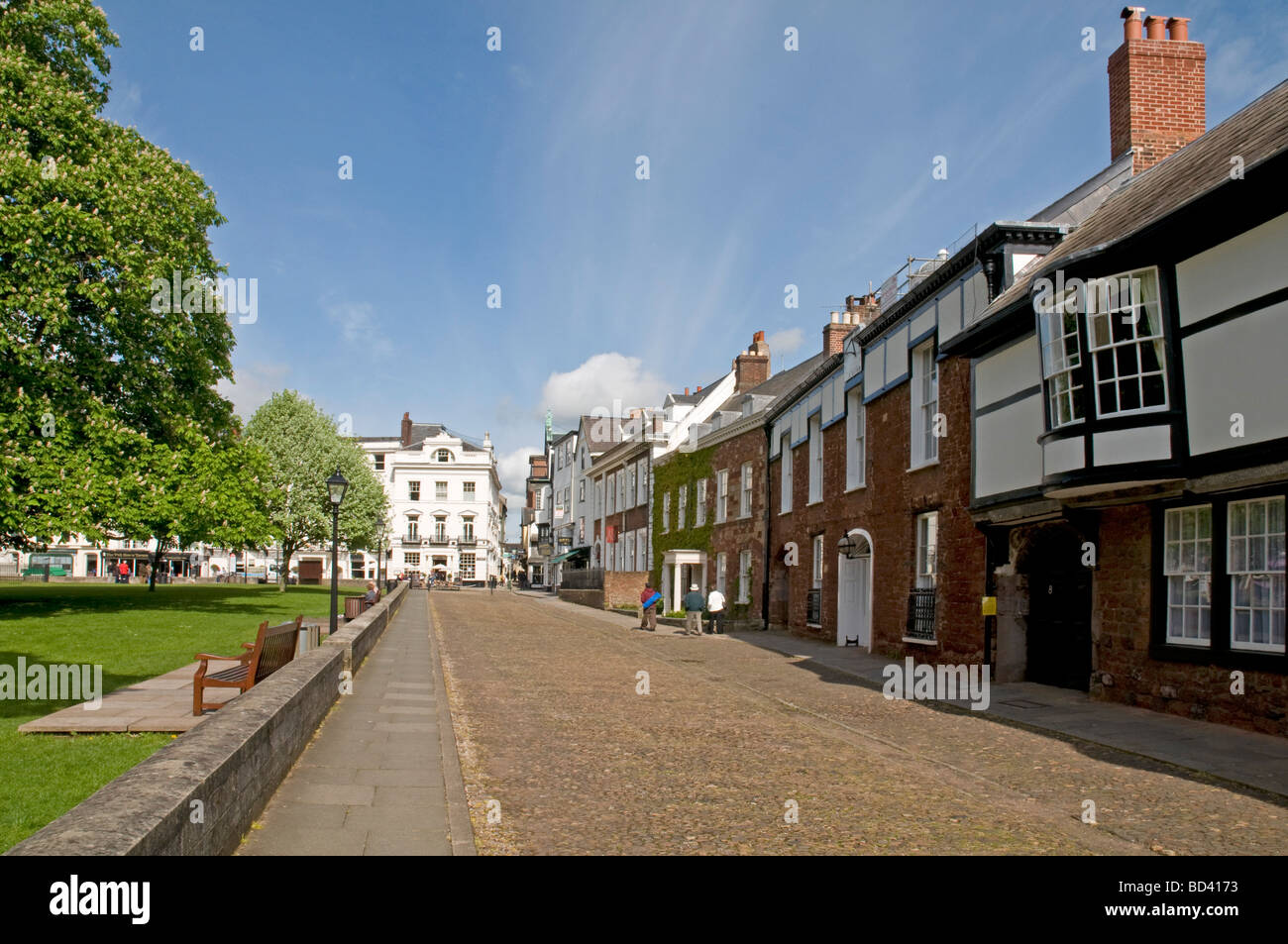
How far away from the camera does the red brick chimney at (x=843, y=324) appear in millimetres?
30203

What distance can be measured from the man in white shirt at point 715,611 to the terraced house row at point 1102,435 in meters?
3.47

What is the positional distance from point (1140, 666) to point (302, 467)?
158 feet

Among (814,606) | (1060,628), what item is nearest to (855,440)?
(814,606)

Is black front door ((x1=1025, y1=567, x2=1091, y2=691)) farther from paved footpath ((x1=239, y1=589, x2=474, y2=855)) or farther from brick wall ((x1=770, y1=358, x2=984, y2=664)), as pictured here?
paved footpath ((x1=239, y1=589, x2=474, y2=855))

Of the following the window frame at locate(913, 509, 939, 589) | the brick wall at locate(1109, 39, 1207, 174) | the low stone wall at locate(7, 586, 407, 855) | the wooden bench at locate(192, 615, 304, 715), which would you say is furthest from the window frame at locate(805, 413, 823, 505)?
the low stone wall at locate(7, 586, 407, 855)

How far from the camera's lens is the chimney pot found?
1728 centimetres

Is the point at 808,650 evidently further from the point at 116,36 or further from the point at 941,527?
the point at 116,36

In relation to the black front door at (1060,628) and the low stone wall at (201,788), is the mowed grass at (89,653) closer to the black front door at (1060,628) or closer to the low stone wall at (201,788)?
the low stone wall at (201,788)

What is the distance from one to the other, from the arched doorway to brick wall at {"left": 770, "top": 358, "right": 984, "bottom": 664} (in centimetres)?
44

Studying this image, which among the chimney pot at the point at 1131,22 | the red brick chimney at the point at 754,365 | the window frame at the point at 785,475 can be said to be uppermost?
the chimney pot at the point at 1131,22

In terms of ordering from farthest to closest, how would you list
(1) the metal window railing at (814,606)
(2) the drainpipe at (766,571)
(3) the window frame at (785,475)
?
(2) the drainpipe at (766,571), (3) the window frame at (785,475), (1) the metal window railing at (814,606)

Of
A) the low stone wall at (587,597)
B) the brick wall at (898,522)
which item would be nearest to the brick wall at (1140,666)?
the brick wall at (898,522)

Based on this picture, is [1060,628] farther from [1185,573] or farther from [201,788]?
[201,788]
